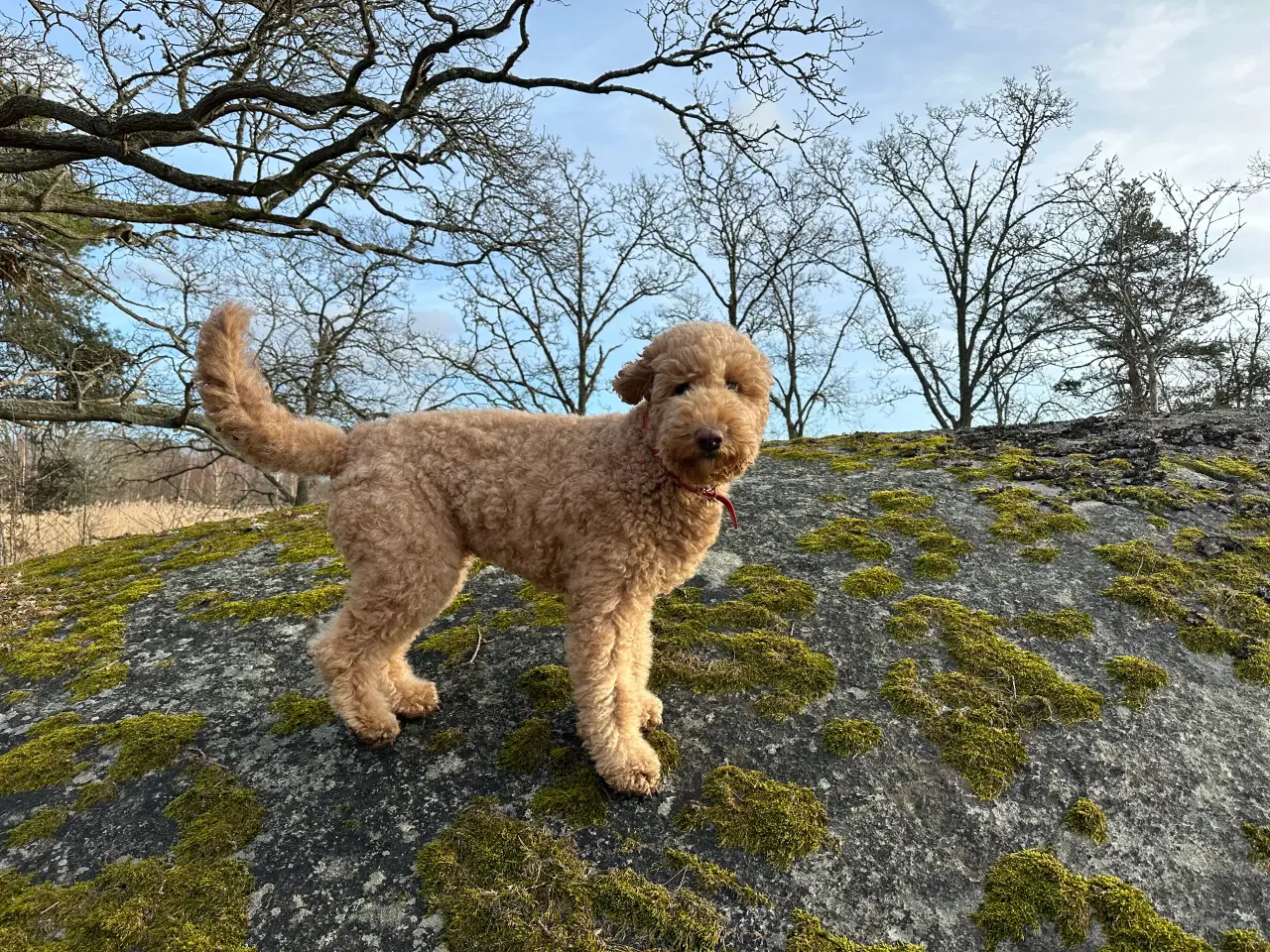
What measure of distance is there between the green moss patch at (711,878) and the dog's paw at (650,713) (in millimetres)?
696

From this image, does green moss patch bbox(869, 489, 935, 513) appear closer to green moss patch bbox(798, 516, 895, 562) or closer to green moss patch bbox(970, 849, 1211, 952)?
green moss patch bbox(798, 516, 895, 562)

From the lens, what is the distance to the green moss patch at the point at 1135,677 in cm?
317

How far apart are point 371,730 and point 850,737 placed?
2320 millimetres

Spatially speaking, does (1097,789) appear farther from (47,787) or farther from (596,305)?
(596,305)

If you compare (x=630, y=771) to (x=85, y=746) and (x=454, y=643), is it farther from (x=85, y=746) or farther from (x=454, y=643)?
(x=85, y=746)

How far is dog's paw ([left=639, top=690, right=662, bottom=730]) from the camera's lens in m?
3.12

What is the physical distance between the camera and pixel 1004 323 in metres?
20.9

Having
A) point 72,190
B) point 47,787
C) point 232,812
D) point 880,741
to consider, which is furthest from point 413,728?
point 72,190

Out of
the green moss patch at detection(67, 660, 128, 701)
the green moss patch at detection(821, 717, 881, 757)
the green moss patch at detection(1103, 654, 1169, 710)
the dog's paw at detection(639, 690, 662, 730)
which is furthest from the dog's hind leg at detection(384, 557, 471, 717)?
the green moss patch at detection(1103, 654, 1169, 710)

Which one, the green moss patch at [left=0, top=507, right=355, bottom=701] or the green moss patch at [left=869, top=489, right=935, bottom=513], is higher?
the green moss patch at [left=869, top=489, right=935, bottom=513]

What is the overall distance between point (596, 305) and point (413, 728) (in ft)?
72.7

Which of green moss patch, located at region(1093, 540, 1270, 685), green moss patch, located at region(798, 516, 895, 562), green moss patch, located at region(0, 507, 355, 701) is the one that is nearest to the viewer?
green moss patch, located at region(1093, 540, 1270, 685)

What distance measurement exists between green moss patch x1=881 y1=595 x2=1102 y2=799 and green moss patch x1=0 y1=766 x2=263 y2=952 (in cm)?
300

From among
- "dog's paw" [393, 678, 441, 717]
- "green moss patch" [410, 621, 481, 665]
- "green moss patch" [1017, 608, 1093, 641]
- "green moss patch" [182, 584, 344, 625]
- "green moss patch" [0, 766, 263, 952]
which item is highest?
"green moss patch" [1017, 608, 1093, 641]
